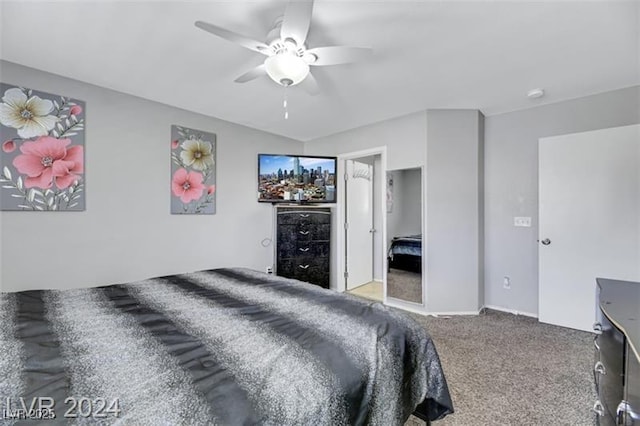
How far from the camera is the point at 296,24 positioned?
154 cm

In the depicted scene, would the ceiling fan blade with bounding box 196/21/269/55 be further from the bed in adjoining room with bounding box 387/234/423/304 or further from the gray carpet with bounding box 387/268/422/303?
the gray carpet with bounding box 387/268/422/303

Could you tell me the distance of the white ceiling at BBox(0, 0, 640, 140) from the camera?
5.55ft

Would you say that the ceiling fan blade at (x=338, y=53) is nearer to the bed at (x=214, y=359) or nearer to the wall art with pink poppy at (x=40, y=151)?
the bed at (x=214, y=359)

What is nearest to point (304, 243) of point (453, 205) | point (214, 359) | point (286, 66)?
point (453, 205)

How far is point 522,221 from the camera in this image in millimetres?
3262

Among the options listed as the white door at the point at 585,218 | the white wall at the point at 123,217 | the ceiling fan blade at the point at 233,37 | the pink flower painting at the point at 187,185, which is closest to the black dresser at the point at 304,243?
Answer: the white wall at the point at 123,217

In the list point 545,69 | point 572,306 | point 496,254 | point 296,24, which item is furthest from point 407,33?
point 572,306

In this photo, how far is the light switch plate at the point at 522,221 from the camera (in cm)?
322

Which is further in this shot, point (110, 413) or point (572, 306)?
point (572, 306)

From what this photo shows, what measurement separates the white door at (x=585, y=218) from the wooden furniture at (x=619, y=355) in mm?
1384

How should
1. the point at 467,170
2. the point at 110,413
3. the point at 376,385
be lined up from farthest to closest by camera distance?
the point at 467,170, the point at 376,385, the point at 110,413

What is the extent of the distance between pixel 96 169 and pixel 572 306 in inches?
194

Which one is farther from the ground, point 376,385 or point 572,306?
point 376,385

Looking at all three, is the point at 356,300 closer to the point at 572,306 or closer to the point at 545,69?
the point at 545,69
